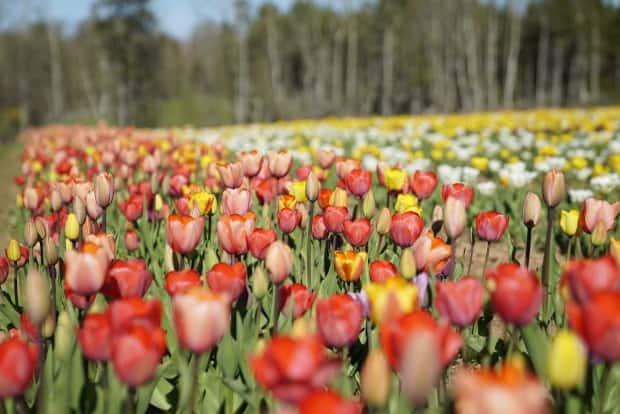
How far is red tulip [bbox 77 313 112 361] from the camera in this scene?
1285mm

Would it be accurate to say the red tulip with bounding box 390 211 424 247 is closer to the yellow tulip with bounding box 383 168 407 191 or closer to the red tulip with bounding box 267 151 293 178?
the yellow tulip with bounding box 383 168 407 191

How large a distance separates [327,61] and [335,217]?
35.0 metres

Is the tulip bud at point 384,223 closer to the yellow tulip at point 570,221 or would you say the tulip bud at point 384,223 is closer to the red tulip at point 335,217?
the red tulip at point 335,217

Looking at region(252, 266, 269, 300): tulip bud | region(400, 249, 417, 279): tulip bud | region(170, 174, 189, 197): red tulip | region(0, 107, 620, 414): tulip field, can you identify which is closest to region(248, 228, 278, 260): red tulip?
region(0, 107, 620, 414): tulip field

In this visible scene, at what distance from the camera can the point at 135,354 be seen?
1.14 m

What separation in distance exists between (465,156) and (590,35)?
35062mm

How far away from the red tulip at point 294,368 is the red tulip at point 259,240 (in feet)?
3.25

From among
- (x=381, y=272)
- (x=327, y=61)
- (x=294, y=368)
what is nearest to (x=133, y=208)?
(x=381, y=272)

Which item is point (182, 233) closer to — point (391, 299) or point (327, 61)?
point (391, 299)

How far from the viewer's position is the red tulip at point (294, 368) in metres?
0.99

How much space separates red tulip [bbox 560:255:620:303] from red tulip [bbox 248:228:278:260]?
39.2 inches

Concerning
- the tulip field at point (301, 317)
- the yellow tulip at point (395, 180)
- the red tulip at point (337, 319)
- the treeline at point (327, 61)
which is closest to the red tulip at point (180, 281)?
the tulip field at point (301, 317)

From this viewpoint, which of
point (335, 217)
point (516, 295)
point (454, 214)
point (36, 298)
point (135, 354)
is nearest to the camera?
point (135, 354)

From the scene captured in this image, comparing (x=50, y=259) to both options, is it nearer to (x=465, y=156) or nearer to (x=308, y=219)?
(x=308, y=219)
